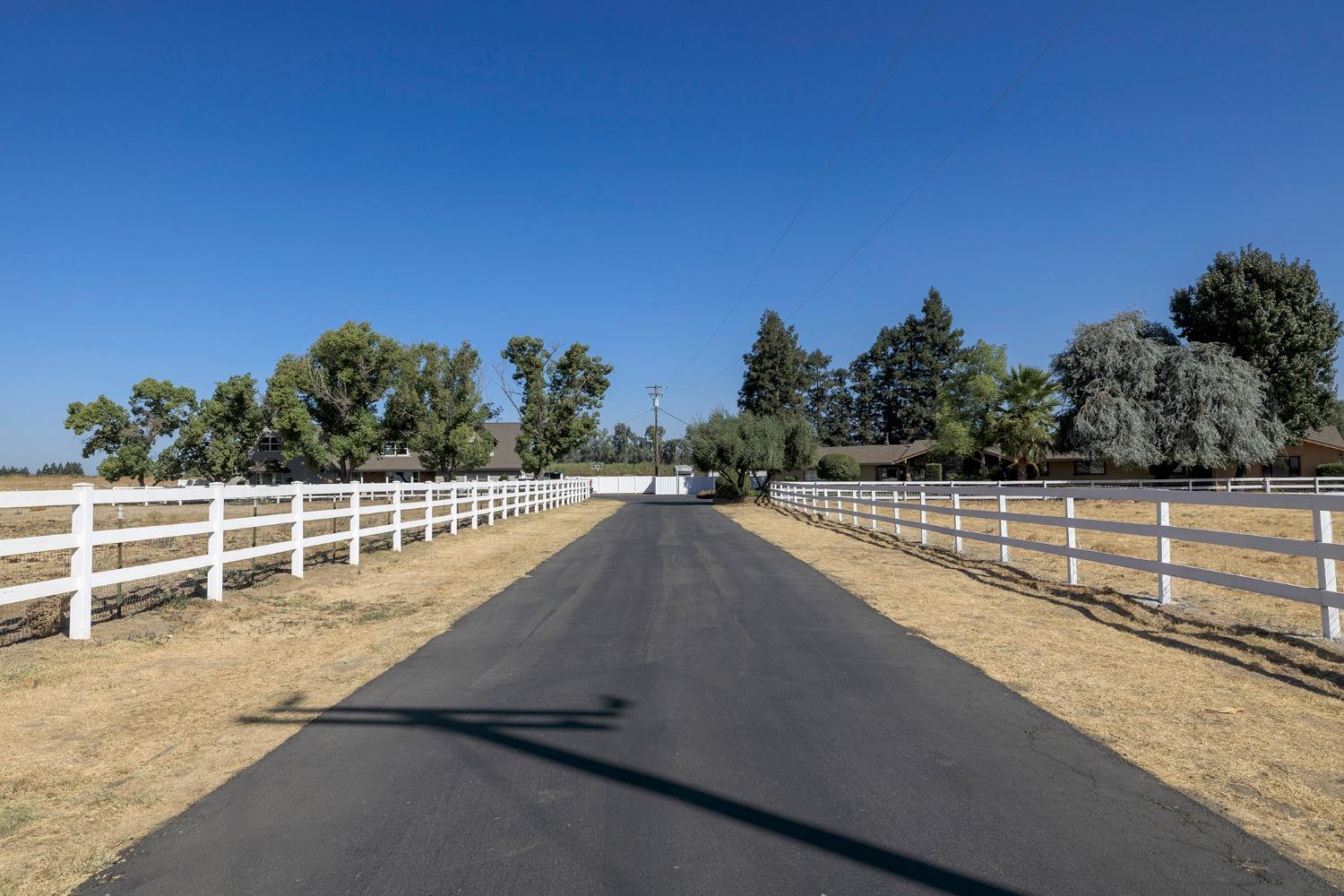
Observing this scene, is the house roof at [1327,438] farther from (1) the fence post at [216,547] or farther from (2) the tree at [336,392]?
(1) the fence post at [216,547]

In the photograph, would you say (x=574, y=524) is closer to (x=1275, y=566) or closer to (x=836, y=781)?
(x=1275, y=566)

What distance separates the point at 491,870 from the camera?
3264mm

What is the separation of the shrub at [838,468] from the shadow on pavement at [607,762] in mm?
57213

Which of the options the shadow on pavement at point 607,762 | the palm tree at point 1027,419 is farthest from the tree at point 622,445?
the shadow on pavement at point 607,762

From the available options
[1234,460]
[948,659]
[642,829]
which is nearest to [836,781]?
[642,829]

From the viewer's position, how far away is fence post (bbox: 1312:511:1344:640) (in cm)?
671

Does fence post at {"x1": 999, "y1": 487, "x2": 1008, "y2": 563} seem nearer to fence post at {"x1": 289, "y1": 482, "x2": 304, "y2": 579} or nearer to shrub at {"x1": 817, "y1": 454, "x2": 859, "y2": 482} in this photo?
fence post at {"x1": 289, "y1": 482, "x2": 304, "y2": 579}

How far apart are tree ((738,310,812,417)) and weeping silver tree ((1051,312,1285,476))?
39272mm

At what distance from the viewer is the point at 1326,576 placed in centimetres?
671

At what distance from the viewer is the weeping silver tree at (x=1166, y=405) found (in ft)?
121

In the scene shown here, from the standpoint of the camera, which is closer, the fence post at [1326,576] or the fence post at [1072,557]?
→ the fence post at [1326,576]

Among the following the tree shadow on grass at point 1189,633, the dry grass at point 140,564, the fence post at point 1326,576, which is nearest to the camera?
the tree shadow on grass at point 1189,633

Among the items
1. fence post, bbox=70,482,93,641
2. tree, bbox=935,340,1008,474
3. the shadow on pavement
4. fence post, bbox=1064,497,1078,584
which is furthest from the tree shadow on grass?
tree, bbox=935,340,1008,474

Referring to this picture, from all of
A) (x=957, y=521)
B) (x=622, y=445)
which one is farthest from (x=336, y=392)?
(x=622, y=445)
